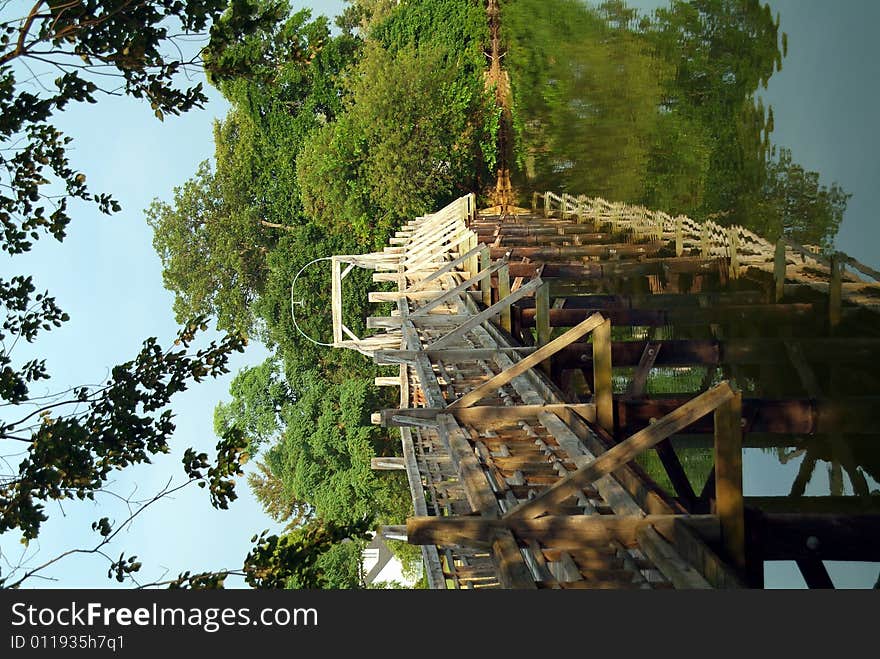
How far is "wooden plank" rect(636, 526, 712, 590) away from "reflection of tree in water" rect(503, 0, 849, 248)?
11.3 feet

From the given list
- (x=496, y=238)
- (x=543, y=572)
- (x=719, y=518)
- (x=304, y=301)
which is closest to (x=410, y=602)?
(x=543, y=572)

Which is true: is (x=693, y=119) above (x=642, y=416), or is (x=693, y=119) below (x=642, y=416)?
above

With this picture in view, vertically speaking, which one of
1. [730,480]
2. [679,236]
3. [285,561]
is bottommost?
[285,561]

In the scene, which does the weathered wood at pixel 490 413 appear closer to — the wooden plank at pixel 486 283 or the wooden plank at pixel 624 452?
the wooden plank at pixel 624 452

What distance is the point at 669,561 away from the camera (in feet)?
14.1

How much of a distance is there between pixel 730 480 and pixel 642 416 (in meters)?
2.37

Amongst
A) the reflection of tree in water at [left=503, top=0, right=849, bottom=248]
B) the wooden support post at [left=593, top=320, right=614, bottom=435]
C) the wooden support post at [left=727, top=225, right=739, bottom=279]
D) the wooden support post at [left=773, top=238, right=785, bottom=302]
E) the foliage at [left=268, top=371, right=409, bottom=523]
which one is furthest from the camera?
the foliage at [left=268, top=371, right=409, bottom=523]

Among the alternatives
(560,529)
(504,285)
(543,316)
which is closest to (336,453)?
(504,285)

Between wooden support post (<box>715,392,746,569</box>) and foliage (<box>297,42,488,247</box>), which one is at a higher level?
foliage (<box>297,42,488,247</box>)

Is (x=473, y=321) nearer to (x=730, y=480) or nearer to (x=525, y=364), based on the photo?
(x=525, y=364)

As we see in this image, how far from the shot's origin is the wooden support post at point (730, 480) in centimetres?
440

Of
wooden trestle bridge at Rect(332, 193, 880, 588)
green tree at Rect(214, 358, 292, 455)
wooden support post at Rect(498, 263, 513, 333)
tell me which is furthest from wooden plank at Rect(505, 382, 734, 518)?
green tree at Rect(214, 358, 292, 455)

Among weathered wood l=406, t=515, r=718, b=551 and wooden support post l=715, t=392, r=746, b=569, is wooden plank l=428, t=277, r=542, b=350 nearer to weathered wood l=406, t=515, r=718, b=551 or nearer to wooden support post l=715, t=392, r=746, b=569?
weathered wood l=406, t=515, r=718, b=551

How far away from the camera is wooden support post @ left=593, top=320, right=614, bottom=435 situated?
6.68 m
